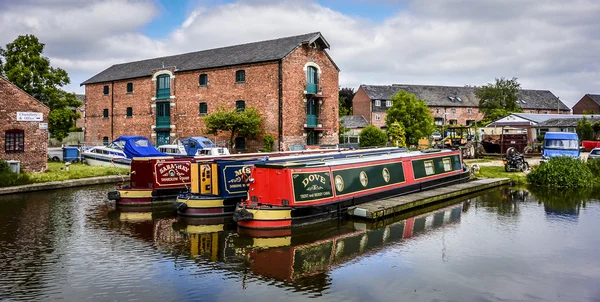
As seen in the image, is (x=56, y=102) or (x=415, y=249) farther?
(x=56, y=102)

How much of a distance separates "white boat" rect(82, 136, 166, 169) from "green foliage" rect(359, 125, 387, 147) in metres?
13.7

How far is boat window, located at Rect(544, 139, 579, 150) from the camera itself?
2414 centimetres

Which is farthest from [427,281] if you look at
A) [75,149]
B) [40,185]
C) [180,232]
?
[75,149]

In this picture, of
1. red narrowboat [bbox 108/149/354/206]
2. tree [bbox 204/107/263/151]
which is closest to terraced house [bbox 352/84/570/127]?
tree [bbox 204/107/263/151]

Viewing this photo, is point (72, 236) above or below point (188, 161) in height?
below

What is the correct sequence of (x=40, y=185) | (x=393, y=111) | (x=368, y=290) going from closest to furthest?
(x=368, y=290) < (x=40, y=185) < (x=393, y=111)

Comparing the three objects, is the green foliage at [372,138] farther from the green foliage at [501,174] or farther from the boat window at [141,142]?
the boat window at [141,142]

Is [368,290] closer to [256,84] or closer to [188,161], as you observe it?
[188,161]

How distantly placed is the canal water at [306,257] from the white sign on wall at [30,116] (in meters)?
7.56

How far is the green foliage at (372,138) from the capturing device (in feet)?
102

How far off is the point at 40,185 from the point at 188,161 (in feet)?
21.0

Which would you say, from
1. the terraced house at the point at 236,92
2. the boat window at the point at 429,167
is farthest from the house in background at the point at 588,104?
the boat window at the point at 429,167

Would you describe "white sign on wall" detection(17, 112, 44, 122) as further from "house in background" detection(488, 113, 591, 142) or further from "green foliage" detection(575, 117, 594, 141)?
"green foliage" detection(575, 117, 594, 141)

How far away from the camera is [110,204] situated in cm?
1579
